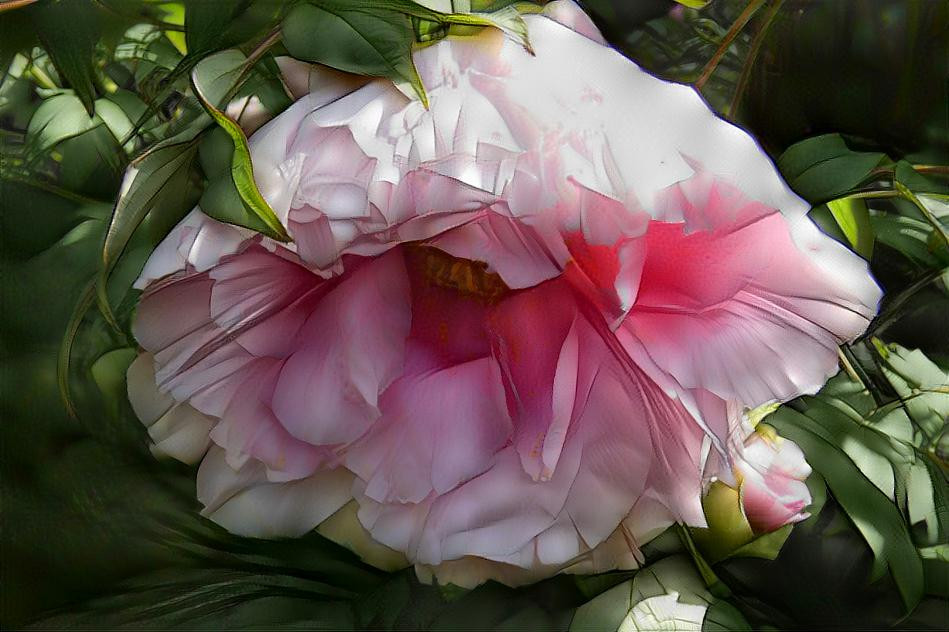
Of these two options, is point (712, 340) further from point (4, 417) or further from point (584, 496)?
point (4, 417)

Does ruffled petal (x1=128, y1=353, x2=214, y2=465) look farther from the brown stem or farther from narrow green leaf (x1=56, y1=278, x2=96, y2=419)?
the brown stem

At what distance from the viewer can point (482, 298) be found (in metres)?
0.18

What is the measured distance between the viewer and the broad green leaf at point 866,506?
20 cm

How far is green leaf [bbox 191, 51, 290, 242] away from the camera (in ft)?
0.46

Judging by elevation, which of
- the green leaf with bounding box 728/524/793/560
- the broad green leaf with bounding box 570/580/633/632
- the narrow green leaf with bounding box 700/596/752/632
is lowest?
the narrow green leaf with bounding box 700/596/752/632

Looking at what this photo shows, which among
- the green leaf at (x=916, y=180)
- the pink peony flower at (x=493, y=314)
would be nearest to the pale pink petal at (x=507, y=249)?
the pink peony flower at (x=493, y=314)

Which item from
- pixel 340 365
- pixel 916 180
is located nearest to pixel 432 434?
pixel 340 365

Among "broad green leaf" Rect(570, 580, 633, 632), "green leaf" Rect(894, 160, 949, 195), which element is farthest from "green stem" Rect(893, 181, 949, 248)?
"broad green leaf" Rect(570, 580, 633, 632)

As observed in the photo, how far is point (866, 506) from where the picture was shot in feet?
0.66

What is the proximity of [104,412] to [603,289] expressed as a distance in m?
0.12

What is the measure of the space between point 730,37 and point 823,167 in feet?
0.12

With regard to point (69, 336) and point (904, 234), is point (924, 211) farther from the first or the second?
point (69, 336)

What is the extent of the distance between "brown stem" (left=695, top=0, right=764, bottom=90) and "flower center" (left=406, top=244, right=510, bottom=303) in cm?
6

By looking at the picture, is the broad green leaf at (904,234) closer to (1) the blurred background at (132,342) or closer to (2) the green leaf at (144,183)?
(1) the blurred background at (132,342)
